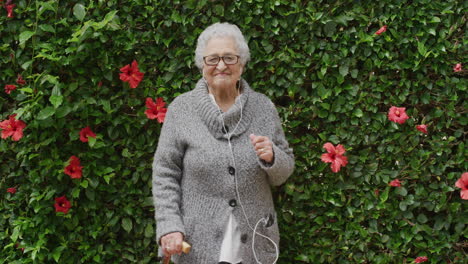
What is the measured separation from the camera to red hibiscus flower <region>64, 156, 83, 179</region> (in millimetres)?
2598

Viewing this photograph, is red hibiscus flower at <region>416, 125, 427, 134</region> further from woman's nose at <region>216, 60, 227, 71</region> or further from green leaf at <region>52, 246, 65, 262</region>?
green leaf at <region>52, 246, 65, 262</region>

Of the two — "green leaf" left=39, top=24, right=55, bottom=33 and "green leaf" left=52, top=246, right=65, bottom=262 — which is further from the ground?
"green leaf" left=39, top=24, right=55, bottom=33

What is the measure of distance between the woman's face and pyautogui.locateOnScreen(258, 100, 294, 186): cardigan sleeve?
0.31m

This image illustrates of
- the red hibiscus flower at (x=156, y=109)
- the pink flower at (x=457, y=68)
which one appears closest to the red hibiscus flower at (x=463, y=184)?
the pink flower at (x=457, y=68)

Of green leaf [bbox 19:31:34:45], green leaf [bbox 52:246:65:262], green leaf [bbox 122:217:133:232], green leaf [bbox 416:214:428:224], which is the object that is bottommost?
green leaf [bbox 52:246:65:262]

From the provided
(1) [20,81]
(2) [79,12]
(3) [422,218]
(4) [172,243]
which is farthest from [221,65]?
(3) [422,218]

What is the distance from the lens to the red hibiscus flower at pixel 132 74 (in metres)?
2.59

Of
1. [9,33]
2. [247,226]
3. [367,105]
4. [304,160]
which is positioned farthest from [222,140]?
[9,33]

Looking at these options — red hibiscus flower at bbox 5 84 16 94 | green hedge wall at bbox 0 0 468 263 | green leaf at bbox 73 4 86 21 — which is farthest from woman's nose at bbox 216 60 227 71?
red hibiscus flower at bbox 5 84 16 94

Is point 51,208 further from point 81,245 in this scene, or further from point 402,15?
point 402,15

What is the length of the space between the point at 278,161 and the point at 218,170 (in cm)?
28

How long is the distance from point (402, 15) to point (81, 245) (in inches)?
87.0

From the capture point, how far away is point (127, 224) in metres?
2.69

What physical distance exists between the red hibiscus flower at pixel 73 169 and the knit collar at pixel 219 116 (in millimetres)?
859
